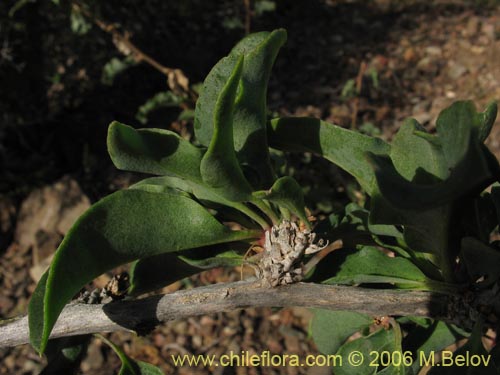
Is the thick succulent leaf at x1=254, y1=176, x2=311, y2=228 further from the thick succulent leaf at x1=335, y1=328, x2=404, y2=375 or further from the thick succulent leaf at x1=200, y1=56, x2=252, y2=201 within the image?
the thick succulent leaf at x1=335, y1=328, x2=404, y2=375

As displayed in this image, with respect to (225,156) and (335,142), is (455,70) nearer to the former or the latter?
(335,142)

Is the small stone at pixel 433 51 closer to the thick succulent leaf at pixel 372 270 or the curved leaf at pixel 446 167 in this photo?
the thick succulent leaf at pixel 372 270

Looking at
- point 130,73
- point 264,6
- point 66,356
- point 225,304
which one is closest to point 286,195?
point 225,304

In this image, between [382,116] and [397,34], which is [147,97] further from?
[397,34]

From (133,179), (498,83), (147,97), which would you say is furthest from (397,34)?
(133,179)

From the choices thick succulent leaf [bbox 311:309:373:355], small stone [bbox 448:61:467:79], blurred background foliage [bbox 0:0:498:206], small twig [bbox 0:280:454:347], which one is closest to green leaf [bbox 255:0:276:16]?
blurred background foliage [bbox 0:0:498:206]

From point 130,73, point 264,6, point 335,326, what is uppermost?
point 264,6

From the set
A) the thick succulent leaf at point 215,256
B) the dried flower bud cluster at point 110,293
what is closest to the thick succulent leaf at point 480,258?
the thick succulent leaf at point 215,256
